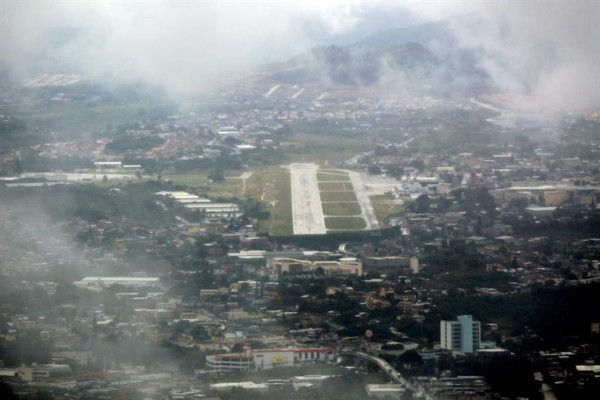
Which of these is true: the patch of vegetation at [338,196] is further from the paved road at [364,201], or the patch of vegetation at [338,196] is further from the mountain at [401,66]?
the mountain at [401,66]

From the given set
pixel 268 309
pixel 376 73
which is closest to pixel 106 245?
pixel 268 309

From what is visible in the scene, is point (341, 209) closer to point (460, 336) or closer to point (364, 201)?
point (364, 201)

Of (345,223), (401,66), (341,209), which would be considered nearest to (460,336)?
(345,223)

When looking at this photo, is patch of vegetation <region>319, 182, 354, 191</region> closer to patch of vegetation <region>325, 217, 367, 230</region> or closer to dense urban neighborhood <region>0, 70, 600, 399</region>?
dense urban neighborhood <region>0, 70, 600, 399</region>

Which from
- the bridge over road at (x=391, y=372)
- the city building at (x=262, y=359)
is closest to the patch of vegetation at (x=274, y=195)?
the bridge over road at (x=391, y=372)

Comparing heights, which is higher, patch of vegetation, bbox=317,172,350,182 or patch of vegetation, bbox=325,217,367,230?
patch of vegetation, bbox=317,172,350,182

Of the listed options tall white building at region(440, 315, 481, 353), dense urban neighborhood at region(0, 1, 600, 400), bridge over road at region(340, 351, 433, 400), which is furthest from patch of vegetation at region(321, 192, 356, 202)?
bridge over road at region(340, 351, 433, 400)

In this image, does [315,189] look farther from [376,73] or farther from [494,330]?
[376,73]
